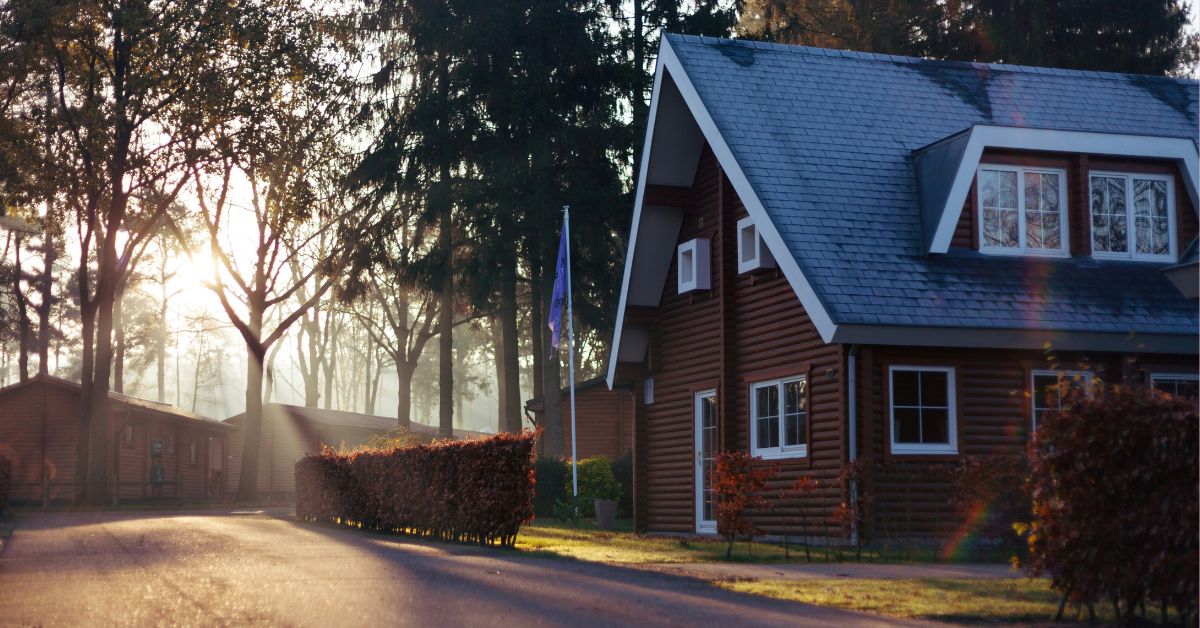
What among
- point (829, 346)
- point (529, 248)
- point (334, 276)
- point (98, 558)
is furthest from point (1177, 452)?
point (334, 276)

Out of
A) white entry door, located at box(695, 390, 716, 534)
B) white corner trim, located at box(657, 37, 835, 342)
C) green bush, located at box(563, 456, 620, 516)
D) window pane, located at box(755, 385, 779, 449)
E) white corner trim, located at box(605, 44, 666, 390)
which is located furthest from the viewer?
green bush, located at box(563, 456, 620, 516)

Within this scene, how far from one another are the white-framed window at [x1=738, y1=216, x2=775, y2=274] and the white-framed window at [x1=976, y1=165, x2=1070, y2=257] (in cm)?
323

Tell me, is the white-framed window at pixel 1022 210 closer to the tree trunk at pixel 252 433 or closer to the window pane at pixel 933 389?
the window pane at pixel 933 389

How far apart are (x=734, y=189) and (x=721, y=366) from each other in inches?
115

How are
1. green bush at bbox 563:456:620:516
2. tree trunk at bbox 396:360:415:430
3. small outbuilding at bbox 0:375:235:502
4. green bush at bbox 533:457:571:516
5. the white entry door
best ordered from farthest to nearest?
tree trunk at bbox 396:360:415:430
small outbuilding at bbox 0:375:235:502
green bush at bbox 533:457:571:516
green bush at bbox 563:456:620:516
the white entry door

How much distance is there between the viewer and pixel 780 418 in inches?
840

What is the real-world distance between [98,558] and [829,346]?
9.99 m

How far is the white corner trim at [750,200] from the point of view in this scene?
18.4 meters

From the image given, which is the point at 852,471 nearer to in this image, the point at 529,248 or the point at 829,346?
the point at 829,346

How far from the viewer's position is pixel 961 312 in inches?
740

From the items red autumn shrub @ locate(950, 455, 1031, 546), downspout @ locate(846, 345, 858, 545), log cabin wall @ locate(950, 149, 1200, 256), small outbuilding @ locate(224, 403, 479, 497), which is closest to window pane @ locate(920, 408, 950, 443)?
downspout @ locate(846, 345, 858, 545)

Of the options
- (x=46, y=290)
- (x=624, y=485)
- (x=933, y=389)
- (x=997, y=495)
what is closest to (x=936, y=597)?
(x=997, y=495)

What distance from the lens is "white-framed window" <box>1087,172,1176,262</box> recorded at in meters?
21.3

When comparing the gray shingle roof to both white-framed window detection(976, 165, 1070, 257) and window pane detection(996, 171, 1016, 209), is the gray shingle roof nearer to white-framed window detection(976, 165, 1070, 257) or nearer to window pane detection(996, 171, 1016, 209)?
white-framed window detection(976, 165, 1070, 257)
